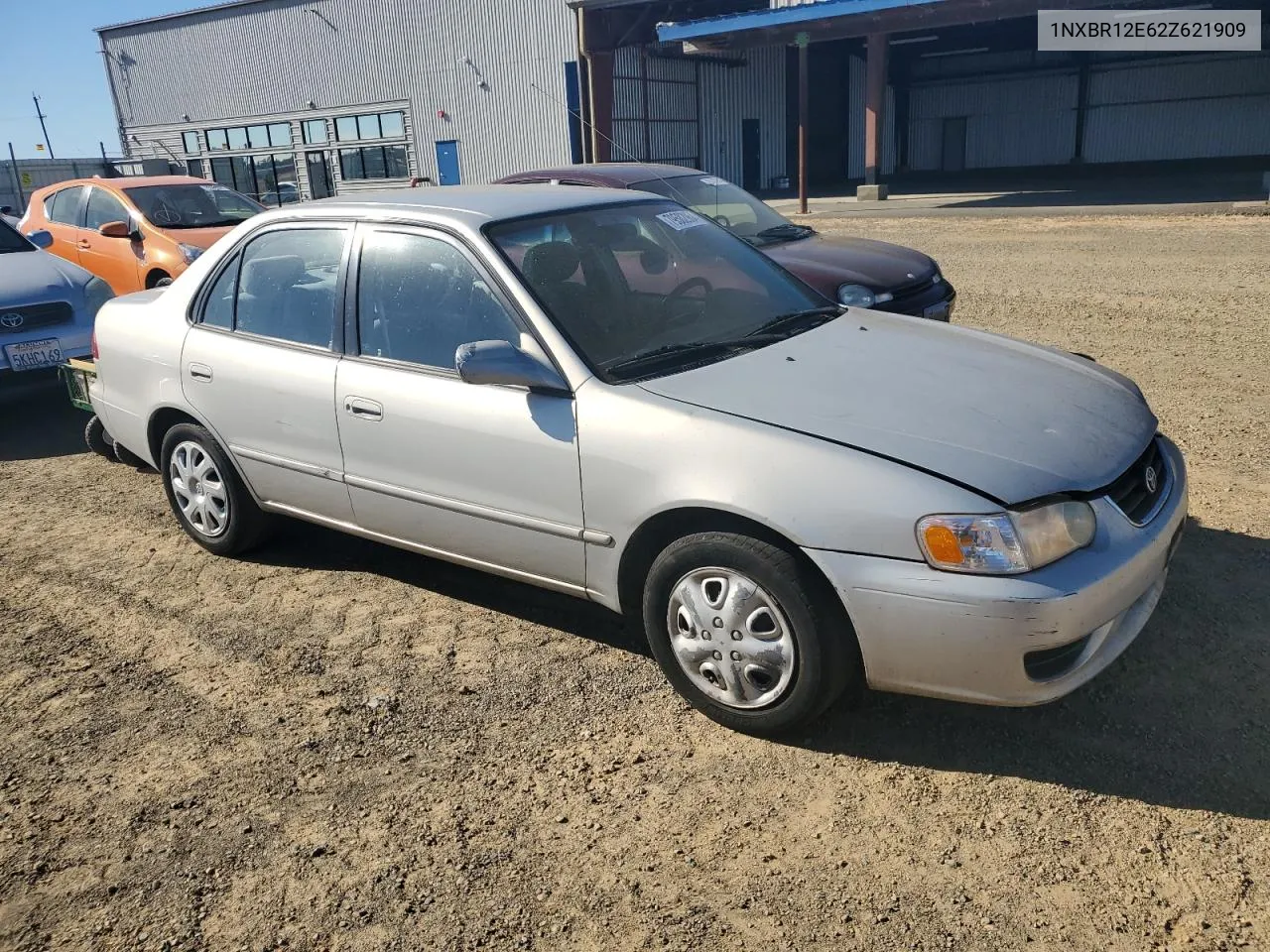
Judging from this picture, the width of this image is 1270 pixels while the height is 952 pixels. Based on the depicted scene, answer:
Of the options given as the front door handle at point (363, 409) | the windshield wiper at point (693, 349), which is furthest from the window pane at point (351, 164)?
the windshield wiper at point (693, 349)

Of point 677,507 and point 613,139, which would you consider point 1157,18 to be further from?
point 677,507

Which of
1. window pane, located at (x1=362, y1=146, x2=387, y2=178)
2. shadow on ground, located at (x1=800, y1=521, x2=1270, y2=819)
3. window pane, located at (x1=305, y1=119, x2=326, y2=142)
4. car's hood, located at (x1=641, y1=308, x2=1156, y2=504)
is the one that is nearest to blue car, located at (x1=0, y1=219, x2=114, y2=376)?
car's hood, located at (x1=641, y1=308, x2=1156, y2=504)

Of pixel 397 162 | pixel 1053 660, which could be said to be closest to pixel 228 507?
pixel 1053 660

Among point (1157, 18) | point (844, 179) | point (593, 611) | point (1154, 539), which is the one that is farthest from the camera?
point (844, 179)

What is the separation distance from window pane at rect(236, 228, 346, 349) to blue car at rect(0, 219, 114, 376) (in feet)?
12.1

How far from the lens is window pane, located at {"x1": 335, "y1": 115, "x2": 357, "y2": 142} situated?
37125 mm

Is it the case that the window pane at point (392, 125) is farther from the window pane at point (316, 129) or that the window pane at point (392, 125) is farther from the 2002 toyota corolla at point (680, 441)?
the 2002 toyota corolla at point (680, 441)

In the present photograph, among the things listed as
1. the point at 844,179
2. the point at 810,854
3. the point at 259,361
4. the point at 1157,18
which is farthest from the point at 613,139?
the point at 810,854

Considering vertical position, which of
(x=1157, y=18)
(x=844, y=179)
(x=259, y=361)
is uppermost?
(x=1157, y=18)

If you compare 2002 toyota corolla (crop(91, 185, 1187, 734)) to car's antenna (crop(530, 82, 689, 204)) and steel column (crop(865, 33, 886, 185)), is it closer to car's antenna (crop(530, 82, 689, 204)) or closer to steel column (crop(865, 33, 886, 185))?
steel column (crop(865, 33, 886, 185))

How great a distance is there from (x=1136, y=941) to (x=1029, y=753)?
76 cm

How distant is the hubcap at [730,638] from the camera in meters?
3.03

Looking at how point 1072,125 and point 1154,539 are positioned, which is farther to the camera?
point 1072,125

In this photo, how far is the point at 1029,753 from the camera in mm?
3072
